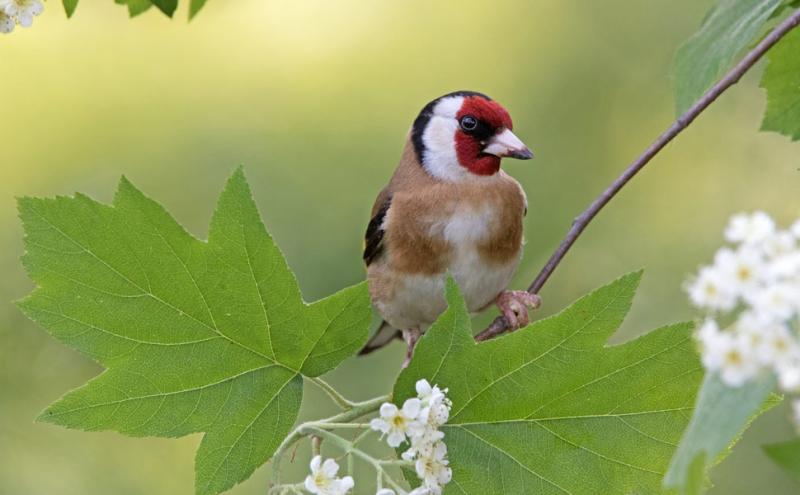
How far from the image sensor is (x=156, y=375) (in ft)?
5.19

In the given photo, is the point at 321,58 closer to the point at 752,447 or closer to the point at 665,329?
the point at 752,447

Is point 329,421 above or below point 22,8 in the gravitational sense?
below

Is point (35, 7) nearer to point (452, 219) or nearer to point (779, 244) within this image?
point (779, 244)

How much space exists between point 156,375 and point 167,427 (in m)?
0.07

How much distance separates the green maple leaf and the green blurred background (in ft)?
12.3

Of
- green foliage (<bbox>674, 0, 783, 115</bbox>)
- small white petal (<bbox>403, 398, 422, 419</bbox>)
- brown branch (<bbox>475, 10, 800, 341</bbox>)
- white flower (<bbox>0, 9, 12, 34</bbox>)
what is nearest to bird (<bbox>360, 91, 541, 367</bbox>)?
green foliage (<bbox>674, 0, 783, 115</bbox>)

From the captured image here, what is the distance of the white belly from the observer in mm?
2617

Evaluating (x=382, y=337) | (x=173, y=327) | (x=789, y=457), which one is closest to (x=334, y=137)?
(x=382, y=337)

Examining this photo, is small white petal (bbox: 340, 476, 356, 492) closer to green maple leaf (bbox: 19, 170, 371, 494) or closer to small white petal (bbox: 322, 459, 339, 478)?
small white petal (bbox: 322, 459, 339, 478)

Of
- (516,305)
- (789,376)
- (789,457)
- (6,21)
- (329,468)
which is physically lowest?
(516,305)

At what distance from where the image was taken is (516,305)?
8.51ft

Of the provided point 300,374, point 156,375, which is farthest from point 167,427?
point 300,374

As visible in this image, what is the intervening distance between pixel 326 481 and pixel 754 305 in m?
0.67

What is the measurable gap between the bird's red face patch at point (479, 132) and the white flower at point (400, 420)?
1.15 meters
